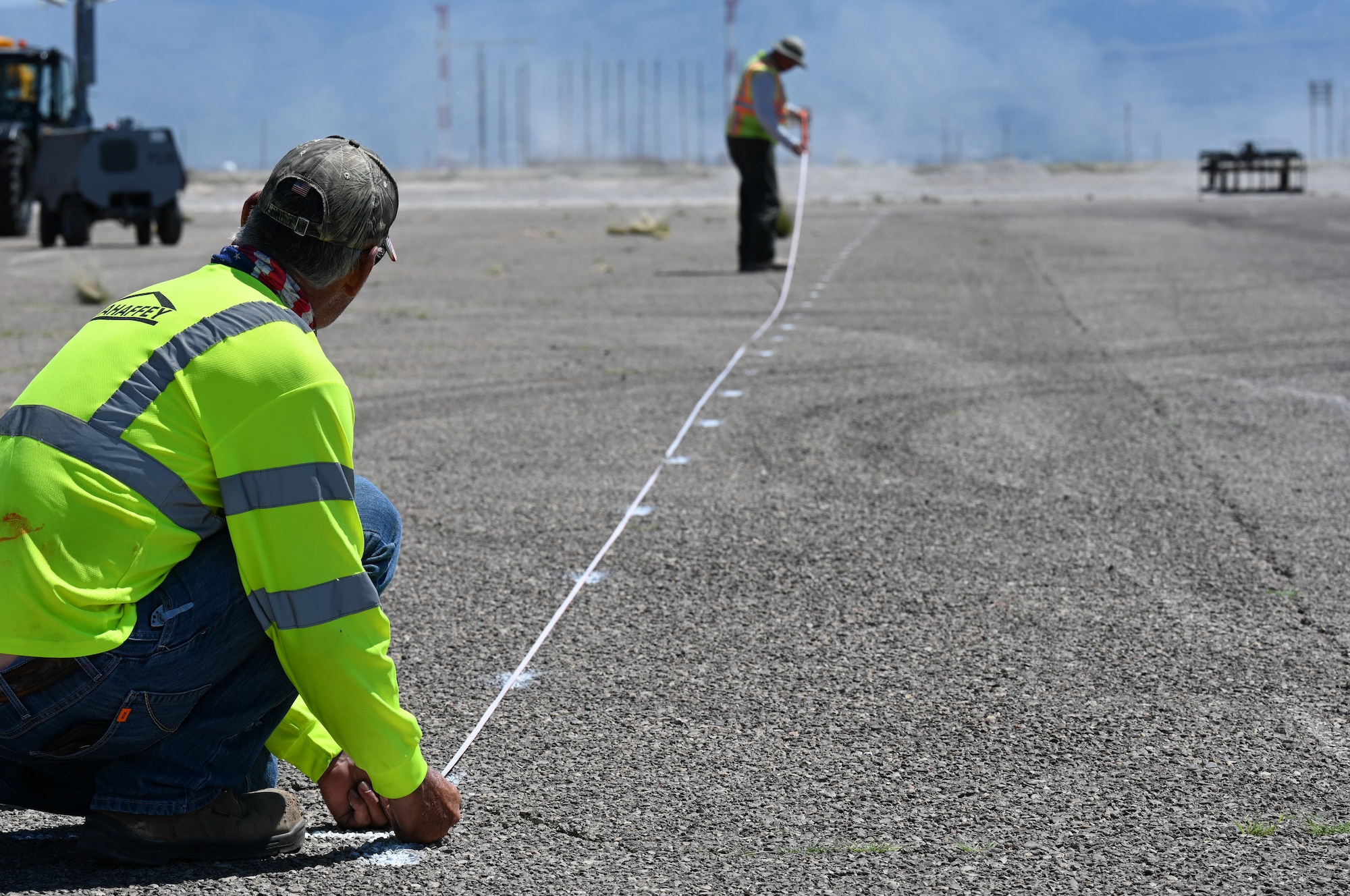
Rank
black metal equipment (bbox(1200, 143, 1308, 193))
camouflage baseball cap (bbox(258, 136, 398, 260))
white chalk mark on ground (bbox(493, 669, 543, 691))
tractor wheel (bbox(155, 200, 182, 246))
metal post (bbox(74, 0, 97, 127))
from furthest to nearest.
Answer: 1. black metal equipment (bbox(1200, 143, 1308, 193))
2. metal post (bbox(74, 0, 97, 127))
3. tractor wheel (bbox(155, 200, 182, 246))
4. white chalk mark on ground (bbox(493, 669, 543, 691))
5. camouflage baseball cap (bbox(258, 136, 398, 260))

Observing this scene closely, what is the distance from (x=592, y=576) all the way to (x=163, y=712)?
2168 mm

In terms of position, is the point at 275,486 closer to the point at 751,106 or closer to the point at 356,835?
the point at 356,835

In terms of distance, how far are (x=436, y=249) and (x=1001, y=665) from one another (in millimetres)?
17255

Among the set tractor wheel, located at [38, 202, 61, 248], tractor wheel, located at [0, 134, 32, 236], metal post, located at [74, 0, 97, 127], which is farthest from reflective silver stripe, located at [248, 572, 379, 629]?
metal post, located at [74, 0, 97, 127]

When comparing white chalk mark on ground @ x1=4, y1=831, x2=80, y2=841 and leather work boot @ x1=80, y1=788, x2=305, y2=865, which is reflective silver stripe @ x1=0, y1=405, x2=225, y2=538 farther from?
white chalk mark on ground @ x1=4, y1=831, x2=80, y2=841

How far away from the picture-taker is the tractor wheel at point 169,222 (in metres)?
21.5

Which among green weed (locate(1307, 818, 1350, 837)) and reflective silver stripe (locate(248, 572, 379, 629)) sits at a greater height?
reflective silver stripe (locate(248, 572, 379, 629))

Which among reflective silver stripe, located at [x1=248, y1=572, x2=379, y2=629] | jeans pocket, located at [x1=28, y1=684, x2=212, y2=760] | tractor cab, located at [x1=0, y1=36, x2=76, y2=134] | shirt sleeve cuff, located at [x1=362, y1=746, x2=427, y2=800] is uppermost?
tractor cab, located at [x1=0, y1=36, x2=76, y2=134]

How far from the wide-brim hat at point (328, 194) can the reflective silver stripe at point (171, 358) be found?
0.52ft

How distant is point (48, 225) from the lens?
20.8 meters

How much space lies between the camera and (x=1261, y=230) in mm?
21422

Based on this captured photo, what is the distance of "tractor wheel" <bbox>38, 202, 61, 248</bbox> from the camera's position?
20781 mm

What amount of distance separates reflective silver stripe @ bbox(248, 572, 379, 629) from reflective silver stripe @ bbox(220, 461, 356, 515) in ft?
0.46

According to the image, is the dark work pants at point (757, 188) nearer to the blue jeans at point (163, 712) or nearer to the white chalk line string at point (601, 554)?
the white chalk line string at point (601, 554)
